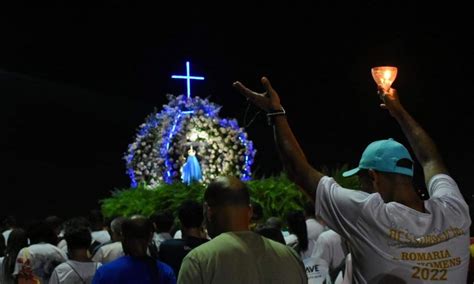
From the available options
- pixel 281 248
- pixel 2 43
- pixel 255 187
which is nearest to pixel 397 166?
pixel 281 248

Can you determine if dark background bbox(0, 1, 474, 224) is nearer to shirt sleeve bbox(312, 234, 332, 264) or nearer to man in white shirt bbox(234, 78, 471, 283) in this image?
shirt sleeve bbox(312, 234, 332, 264)

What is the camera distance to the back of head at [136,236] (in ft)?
16.4

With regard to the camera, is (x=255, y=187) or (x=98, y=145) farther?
(x=98, y=145)

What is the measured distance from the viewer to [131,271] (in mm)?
4836

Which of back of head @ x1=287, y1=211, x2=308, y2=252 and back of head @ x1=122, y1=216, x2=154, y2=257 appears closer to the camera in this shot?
back of head @ x1=122, y1=216, x2=154, y2=257

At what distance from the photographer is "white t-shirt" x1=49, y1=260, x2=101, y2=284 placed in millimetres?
5492

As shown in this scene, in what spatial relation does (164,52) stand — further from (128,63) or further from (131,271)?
(131,271)

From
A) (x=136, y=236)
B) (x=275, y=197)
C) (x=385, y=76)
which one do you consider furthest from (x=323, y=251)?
(x=275, y=197)

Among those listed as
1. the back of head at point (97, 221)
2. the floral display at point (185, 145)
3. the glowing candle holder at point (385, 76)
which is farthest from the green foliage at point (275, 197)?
the glowing candle holder at point (385, 76)

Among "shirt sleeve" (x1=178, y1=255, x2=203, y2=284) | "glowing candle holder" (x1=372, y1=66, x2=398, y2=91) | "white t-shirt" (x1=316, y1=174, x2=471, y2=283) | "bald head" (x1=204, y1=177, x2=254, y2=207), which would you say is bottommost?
"shirt sleeve" (x1=178, y1=255, x2=203, y2=284)

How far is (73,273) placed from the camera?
5516mm

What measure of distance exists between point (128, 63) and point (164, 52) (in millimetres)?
1058

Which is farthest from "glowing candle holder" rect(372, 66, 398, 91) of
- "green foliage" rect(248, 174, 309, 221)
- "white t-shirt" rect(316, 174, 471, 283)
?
"green foliage" rect(248, 174, 309, 221)

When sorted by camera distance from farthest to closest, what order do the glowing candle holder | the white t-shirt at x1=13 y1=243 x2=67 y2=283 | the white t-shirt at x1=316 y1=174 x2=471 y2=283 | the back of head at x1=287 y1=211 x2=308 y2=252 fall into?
the back of head at x1=287 y1=211 x2=308 y2=252 < the white t-shirt at x1=13 y1=243 x2=67 y2=283 < the glowing candle holder < the white t-shirt at x1=316 y1=174 x2=471 y2=283
